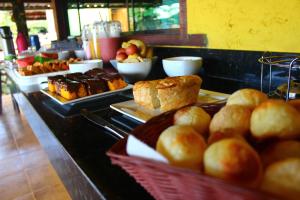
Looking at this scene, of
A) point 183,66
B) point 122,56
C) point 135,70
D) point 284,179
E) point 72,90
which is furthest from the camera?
point 122,56

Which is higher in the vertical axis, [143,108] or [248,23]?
[248,23]

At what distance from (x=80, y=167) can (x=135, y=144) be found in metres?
0.22

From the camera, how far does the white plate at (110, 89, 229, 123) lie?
616 mm

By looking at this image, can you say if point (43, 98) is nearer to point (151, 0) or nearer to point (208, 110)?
point (208, 110)

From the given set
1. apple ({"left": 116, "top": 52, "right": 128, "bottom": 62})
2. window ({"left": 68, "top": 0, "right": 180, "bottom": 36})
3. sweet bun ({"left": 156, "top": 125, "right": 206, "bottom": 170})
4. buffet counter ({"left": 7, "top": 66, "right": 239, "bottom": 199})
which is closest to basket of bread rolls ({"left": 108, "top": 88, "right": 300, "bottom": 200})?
sweet bun ({"left": 156, "top": 125, "right": 206, "bottom": 170})

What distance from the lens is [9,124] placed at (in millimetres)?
2594

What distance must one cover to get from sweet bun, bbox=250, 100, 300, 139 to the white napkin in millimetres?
117

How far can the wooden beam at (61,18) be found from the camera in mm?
3031

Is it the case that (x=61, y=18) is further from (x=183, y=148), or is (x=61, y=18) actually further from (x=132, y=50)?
(x=183, y=148)

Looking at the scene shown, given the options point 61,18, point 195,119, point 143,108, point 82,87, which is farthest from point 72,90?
point 61,18

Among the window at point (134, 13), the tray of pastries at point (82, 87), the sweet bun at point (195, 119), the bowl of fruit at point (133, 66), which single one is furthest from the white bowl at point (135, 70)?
the sweet bun at point (195, 119)

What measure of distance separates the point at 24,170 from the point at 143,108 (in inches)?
54.7

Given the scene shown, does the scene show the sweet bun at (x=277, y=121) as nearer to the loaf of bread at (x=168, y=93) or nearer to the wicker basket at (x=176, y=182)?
the wicker basket at (x=176, y=182)

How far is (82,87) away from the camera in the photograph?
840 mm
